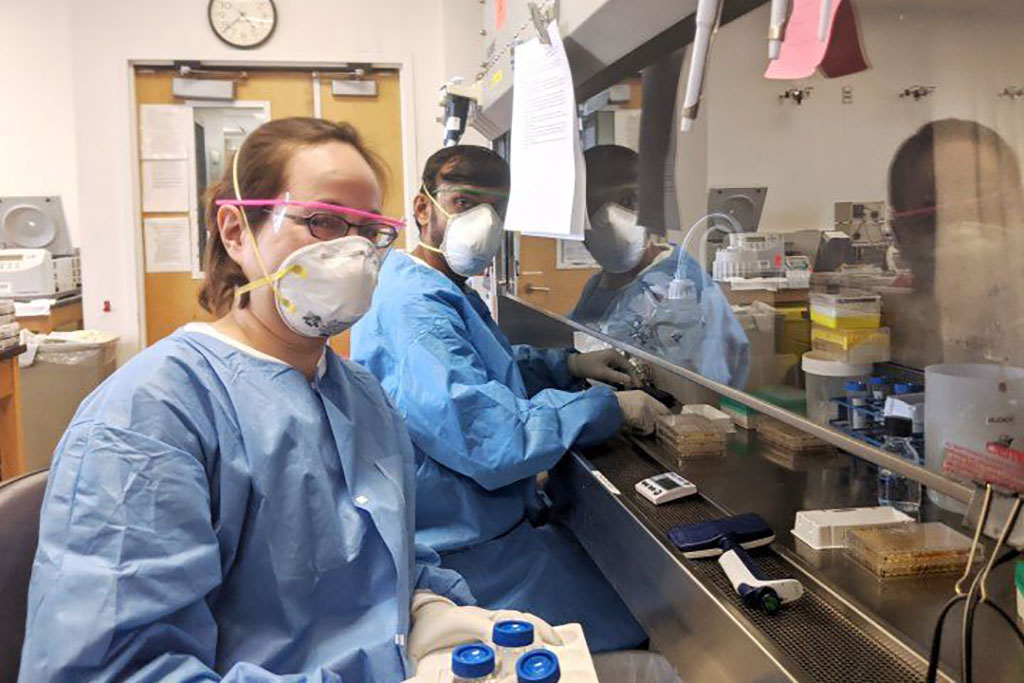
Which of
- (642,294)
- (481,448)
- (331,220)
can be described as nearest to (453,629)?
(481,448)

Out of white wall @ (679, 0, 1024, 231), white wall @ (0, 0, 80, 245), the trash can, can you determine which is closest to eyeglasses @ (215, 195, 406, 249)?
white wall @ (679, 0, 1024, 231)

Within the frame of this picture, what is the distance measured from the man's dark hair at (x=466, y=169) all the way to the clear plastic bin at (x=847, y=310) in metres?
0.96

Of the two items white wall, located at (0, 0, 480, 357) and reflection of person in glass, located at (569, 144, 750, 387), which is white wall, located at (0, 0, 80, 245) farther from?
reflection of person in glass, located at (569, 144, 750, 387)

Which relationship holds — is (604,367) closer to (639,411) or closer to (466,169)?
(639,411)

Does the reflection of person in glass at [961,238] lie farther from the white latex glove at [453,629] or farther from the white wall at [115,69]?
the white wall at [115,69]

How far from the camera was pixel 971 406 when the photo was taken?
0.70 meters

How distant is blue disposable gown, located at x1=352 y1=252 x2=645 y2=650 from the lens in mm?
1353

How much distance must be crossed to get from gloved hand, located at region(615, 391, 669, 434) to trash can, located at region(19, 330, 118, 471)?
2784 millimetres

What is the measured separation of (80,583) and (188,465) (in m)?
0.14

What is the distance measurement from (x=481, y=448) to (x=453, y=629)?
0.43m

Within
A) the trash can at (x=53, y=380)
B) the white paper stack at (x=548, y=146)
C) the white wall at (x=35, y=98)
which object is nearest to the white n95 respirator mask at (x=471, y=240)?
the white paper stack at (x=548, y=146)

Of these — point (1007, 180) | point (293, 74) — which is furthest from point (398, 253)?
point (293, 74)

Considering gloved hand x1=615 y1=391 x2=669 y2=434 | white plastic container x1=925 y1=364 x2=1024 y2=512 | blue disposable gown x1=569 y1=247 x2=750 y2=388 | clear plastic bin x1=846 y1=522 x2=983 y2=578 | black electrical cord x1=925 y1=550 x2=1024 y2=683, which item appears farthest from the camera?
gloved hand x1=615 y1=391 x2=669 y2=434

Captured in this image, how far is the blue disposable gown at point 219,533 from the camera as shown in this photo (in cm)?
69
